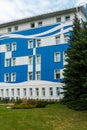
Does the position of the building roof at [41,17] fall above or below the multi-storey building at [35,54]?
above

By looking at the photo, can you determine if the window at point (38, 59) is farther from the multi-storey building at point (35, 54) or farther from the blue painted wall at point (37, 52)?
the blue painted wall at point (37, 52)

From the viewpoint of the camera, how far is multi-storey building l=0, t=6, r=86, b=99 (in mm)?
49281

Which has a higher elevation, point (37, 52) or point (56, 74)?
point (37, 52)

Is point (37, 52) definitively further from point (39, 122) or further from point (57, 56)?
point (39, 122)

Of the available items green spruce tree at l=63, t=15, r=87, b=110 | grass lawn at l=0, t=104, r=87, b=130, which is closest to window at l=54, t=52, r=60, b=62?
green spruce tree at l=63, t=15, r=87, b=110

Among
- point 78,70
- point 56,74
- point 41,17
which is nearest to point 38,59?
point 56,74

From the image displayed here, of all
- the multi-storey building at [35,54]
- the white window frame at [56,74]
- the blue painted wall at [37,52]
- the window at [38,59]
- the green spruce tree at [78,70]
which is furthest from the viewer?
the window at [38,59]

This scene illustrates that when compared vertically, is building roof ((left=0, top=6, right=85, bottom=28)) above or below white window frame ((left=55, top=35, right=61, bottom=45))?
above

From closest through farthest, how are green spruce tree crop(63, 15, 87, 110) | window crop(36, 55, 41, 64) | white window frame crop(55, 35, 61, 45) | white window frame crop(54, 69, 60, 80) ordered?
1. green spruce tree crop(63, 15, 87, 110)
2. white window frame crop(54, 69, 60, 80)
3. white window frame crop(55, 35, 61, 45)
4. window crop(36, 55, 41, 64)

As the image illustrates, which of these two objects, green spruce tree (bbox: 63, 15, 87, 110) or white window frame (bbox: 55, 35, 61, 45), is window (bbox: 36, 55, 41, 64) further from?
green spruce tree (bbox: 63, 15, 87, 110)

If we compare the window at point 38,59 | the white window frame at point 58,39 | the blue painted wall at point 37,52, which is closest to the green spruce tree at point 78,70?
the blue painted wall at point 37,52

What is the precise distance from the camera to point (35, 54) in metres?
52.1

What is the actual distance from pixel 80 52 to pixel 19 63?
92.1 feet

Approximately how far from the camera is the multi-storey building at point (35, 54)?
162 feet
